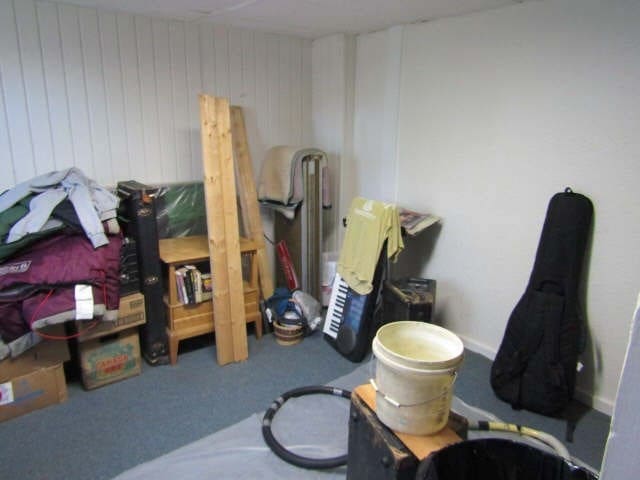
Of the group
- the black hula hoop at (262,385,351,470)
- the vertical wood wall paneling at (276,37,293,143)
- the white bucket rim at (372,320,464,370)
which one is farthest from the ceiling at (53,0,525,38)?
the black hula hoop at (262,385,351,470)

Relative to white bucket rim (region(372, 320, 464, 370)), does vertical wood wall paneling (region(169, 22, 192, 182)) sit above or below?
above

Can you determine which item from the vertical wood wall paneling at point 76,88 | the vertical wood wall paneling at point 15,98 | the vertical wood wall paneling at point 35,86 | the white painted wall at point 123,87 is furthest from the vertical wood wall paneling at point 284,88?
the vertical wood wall paneling at point 15,98

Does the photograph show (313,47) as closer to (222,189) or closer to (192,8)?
(192,8)

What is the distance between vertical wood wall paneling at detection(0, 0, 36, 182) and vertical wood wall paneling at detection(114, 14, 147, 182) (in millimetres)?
495

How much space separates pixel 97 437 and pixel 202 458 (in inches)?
22.2

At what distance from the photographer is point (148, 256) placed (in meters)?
2.57

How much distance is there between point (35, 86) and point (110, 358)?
5.29 ft

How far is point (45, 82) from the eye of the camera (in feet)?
8.52

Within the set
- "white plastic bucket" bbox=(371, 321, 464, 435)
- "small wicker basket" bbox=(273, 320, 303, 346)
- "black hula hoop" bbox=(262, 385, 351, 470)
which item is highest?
"white plastic bucket" bbox=(371, 321, 464, 435)

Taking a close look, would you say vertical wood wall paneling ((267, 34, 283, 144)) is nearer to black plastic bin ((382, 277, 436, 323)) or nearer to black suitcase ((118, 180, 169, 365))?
black suitcase ((118, 180, 169, 365))

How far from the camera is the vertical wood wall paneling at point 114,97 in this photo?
2.73m

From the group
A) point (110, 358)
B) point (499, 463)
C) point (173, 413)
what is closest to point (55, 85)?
point (110, 358)

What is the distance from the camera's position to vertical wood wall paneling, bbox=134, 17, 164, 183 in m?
2.86

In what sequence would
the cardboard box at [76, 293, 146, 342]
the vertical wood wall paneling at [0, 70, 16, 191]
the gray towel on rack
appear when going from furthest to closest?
the gray towel on rack, the vertical wood wall paneling at [0, 70, 16, 191], the cardboard box at [76, 293, 146, 342]
